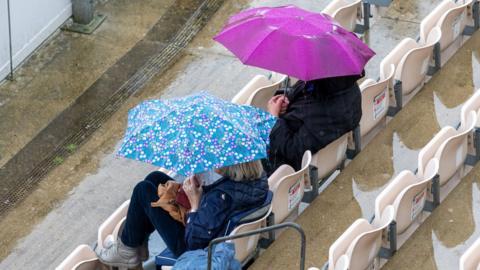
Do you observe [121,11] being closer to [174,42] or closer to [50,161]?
Answer: [174,42]

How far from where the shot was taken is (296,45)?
9836 millimetres

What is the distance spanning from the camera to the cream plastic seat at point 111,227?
957cm

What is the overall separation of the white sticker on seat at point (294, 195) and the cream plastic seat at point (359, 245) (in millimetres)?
597

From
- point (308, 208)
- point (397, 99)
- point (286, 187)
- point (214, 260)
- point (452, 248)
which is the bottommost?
point (452, 248)

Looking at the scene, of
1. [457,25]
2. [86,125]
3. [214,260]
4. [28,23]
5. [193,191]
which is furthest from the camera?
[28,23]

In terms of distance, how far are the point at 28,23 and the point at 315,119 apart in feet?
12.8

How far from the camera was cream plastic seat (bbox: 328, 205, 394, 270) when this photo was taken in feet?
29.8

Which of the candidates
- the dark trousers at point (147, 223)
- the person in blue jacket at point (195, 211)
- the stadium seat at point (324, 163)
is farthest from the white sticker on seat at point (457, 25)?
the dark trousers at point (147, 223)

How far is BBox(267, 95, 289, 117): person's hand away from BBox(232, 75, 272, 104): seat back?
689mm

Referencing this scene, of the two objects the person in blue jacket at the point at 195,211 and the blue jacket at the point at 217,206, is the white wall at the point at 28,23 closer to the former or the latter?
the person in blue jacket at the point at 195,211

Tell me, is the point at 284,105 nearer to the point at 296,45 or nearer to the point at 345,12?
the point at 296,45

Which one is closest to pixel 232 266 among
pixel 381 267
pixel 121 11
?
pixel 381 267

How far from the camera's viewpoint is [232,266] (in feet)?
27.3

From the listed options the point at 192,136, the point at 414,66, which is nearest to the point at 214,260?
the point at 192,136
